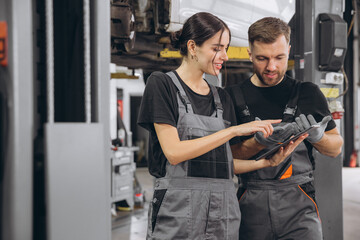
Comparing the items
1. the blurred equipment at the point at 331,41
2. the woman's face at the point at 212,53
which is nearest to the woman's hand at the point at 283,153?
the woman's face at the point at 212,53

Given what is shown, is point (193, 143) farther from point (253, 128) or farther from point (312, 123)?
point (312, 123)

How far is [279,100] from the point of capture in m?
1.90

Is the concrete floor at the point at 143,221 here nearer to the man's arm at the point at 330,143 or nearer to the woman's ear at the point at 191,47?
the man's arm at the point at 330,143

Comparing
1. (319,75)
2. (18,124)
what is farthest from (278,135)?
(319,75)

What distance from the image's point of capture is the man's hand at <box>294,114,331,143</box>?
63.8 inches

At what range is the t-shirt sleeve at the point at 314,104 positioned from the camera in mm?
1857

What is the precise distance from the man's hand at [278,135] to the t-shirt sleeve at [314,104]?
252mm

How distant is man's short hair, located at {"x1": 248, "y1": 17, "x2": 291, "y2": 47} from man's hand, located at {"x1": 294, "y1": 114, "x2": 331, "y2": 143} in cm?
45

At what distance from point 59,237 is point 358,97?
1288cm

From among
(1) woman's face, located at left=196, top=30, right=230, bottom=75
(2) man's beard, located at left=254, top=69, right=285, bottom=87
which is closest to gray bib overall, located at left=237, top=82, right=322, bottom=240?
(2) man's beard, located at left=254, top=69, right=285, bottom=87

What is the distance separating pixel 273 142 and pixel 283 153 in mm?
71

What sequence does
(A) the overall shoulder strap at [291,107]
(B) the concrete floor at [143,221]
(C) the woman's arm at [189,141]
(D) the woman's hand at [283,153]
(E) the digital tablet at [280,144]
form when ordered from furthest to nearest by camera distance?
(B) the concrete floor at [143,221] < (A) the overall shoulder strap at [291,107] < (D) the woman's hand at [283,153] < (E) the digital tablet at [280,144] < (C) the woman's arm at [189,141]

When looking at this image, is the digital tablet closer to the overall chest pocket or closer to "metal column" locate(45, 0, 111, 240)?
the overall chest pocket

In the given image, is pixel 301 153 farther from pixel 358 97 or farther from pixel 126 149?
pixel 358 97
